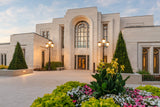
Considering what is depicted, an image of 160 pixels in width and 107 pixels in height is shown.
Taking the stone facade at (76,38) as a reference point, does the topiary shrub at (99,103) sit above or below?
below

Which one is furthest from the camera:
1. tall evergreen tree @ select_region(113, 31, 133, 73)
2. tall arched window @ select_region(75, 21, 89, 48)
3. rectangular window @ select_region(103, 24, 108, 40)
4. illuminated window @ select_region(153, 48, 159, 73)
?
tall arched window @ select_region(75, 21, 89, 48)

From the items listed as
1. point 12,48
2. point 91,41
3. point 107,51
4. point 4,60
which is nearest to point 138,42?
point 107,51

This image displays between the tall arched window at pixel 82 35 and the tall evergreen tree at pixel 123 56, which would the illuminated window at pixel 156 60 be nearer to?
the tall evergreen tree at pixel 123 56

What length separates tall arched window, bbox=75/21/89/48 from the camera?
22.0m

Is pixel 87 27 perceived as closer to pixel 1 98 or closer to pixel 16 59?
pixel 16 59

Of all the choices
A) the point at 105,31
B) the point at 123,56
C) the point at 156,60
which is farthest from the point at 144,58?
the point at 105,31

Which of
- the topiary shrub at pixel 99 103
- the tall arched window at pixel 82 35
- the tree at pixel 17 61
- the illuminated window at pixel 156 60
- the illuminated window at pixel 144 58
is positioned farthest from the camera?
the tall arched window at pixel 82 35

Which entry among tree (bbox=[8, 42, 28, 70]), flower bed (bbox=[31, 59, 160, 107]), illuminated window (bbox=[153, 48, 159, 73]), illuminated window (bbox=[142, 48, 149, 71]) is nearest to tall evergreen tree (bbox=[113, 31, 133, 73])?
flower bed (bbox=[31, 59, 160, 107])

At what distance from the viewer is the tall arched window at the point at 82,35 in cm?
2204

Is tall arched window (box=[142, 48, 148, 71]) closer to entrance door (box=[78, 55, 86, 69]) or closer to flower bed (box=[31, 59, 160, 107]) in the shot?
entrance door (box=[78, 55, 86, 69])

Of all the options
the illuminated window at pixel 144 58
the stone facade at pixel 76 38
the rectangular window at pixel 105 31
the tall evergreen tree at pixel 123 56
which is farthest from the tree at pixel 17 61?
the illuminated window at pixel 144 58

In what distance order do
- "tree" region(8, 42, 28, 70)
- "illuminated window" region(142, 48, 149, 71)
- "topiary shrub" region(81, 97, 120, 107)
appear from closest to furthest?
1. "topiary shrub" region(81, 97, 120, 107)
2. "tree" region(8, 42, 28, 70)
3. "illuminated window" region(142, 48, 149, 71)

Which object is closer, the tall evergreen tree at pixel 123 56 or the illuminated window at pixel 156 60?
the tall evergreen tree at pixel 123 56

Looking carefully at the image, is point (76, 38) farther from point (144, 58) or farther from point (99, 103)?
point (99, 103)
